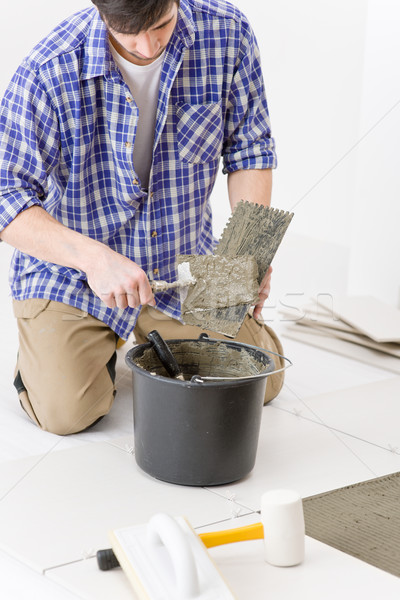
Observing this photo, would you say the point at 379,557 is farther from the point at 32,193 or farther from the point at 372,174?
the point at 372,174

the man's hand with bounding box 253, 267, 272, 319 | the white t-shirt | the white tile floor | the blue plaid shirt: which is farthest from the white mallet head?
the white t-shirt

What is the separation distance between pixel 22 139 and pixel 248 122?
0.59 metres

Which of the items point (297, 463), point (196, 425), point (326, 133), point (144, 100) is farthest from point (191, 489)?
point (326, 133)

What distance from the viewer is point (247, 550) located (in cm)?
133

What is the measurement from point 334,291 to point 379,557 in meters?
1.95

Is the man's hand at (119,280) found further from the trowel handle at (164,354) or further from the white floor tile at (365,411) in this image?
the white floor tile at (365,411)

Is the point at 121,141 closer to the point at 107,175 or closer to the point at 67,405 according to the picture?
the point at 107,175

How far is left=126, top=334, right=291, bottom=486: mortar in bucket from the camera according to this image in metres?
1.50

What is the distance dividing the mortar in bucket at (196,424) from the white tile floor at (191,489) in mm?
41

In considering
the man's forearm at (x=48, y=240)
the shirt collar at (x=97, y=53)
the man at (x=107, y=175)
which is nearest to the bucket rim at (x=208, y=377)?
the man at (x=107, y=175)

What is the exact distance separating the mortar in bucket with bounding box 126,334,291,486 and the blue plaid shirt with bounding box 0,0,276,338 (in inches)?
14.4

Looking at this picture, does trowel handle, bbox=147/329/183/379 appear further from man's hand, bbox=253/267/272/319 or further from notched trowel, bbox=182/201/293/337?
man's hand, bbox=253/267/272/319

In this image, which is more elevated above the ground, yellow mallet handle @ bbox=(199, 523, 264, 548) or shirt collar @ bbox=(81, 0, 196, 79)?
shirt collar @ bbox=(81, 0, 196, 79)

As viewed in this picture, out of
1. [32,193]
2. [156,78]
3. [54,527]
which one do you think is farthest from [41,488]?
[156,78]
